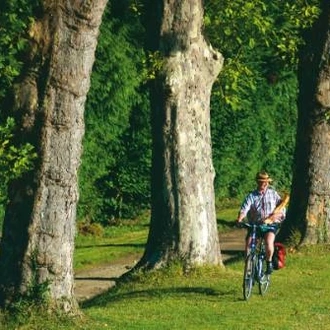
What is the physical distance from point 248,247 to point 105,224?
9.67 m

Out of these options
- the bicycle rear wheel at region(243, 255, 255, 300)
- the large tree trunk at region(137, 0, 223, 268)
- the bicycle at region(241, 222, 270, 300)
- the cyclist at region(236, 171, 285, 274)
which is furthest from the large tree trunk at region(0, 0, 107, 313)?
the large tree trunk at region(137, 0, 223, 268)

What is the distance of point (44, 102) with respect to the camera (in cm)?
1309

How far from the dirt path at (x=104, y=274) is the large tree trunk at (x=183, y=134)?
1098 mm

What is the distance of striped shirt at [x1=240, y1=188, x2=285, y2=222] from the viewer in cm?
1645

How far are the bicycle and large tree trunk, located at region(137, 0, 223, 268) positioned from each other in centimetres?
134

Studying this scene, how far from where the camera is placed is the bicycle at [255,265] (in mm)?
16047

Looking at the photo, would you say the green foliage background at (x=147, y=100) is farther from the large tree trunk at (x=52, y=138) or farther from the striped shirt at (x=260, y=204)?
the striped shirt at (x=260, y=204)

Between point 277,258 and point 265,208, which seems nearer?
point 265,208

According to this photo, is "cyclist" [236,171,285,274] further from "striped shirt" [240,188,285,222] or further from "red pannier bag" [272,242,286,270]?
"red pannier bag" [272,242,286,270]

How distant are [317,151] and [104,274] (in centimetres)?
419

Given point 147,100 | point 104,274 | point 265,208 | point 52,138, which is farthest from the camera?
point 147,100

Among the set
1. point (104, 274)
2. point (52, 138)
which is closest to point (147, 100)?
point (104, 274)

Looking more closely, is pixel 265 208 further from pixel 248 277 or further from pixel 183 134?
pixel 183 134

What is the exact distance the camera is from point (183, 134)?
17.8 m
